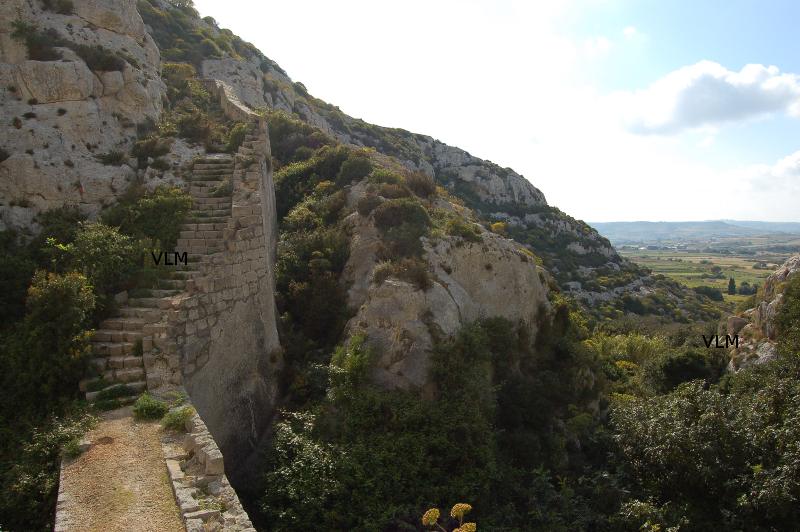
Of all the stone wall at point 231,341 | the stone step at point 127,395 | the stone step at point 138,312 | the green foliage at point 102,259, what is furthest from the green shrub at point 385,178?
the stone step at point 127,395

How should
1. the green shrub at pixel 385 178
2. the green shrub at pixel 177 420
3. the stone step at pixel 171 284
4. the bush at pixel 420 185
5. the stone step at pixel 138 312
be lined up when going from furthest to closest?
the bush at pixel 420 185 → the green shrub at pixel 385 178 → the stone step at pixel 171 284 → the stone step at pixel 138 312 → the green shrub at pixel 177 420

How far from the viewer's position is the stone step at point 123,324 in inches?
419

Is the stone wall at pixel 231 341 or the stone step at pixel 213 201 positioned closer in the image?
the stone wall at pixel 231 341

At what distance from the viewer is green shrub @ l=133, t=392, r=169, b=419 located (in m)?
8.64

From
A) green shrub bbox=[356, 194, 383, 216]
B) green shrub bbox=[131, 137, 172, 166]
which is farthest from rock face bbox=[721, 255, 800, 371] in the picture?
green shrub bbox=[131, 137, 172, 166]

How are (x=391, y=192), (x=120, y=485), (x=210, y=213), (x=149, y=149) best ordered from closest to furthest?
(x=120, y=485) → (x=210, y=213) → (x=149, y=149) → (x=391, y=192)

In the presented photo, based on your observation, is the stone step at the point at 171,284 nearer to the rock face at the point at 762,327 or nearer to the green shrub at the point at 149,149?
the green shrub at the point at 149,149

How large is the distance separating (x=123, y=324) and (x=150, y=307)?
0.85 metres

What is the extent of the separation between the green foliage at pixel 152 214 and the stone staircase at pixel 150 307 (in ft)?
1.02

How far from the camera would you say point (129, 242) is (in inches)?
517

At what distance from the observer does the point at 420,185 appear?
71.4ft

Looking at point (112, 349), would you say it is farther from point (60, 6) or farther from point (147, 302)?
point (60, 6)

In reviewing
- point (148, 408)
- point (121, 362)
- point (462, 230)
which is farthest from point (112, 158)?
point (462, 230)

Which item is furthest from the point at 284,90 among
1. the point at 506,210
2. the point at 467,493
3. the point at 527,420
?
the point at 467,493
